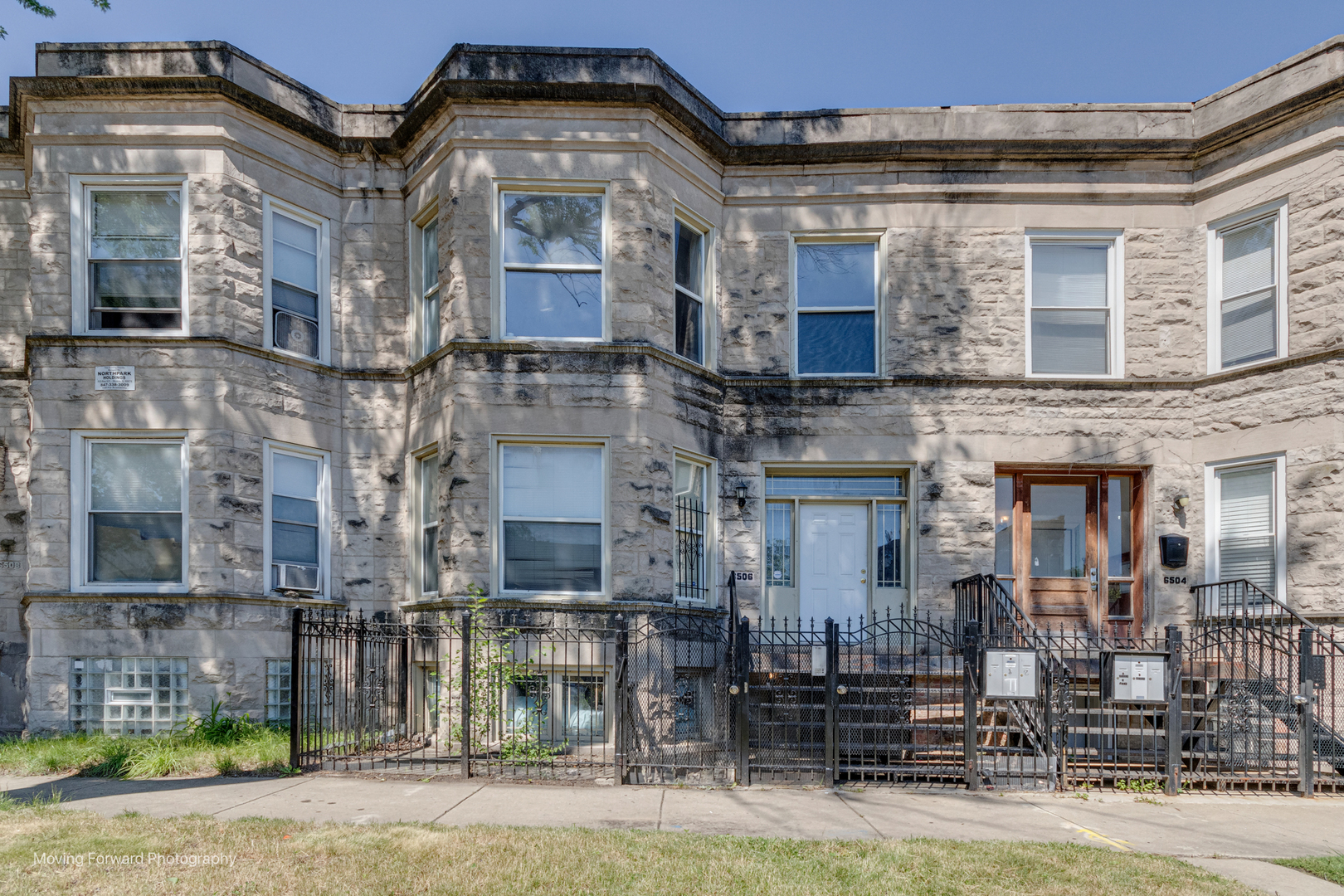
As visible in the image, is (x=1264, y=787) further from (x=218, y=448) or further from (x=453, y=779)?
(x=218, y=448)

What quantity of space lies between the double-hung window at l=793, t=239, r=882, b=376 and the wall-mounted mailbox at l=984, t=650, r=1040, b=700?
4.84 metres

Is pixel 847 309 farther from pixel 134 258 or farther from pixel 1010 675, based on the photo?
pixel 134 258

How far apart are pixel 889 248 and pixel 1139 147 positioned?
342cm

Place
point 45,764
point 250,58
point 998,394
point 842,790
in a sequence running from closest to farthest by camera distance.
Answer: point 842,790 < point 45,764 < point 250,58 < point 998,394

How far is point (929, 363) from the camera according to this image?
1215 centimetres

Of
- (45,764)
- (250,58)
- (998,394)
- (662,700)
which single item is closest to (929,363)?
(998,394)

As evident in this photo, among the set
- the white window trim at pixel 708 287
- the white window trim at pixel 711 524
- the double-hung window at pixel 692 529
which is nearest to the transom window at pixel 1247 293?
the white window trim at pixel 708 287

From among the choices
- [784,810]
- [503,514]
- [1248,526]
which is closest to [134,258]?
[503,514]

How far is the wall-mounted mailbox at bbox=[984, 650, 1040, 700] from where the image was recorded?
8422mm

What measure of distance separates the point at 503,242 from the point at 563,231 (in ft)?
2.41

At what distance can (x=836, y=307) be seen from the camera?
12.5 metres

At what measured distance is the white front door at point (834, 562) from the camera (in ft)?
40.2

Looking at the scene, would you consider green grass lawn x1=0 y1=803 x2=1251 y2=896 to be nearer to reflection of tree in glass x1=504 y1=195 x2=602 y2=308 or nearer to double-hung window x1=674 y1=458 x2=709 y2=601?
double-hung window x1=674 y1=458 x2=709 y2=601

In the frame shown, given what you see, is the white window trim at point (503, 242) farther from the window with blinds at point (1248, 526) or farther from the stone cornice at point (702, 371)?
A: the window with blinds at point (1248, 526)
